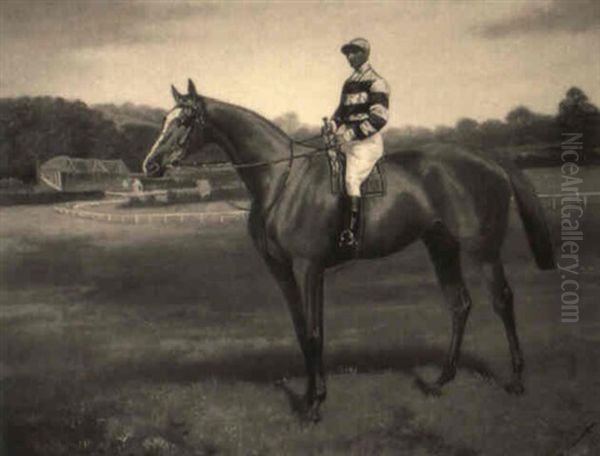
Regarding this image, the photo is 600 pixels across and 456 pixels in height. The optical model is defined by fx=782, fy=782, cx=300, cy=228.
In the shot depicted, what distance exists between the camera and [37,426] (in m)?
3.47

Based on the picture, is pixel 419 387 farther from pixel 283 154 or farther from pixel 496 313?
pixel 283 154

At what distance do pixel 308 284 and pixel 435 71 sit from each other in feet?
3.36

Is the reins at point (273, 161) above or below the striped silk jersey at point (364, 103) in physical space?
below

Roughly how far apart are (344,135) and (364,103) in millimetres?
153

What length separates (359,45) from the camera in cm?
314

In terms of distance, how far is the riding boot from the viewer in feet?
10.1

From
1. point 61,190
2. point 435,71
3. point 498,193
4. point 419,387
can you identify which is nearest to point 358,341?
point 419,387

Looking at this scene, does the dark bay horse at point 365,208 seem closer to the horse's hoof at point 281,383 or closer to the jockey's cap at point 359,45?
the horse's hoof at point 281,383

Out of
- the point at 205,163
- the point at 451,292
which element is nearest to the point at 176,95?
the point at 205,163

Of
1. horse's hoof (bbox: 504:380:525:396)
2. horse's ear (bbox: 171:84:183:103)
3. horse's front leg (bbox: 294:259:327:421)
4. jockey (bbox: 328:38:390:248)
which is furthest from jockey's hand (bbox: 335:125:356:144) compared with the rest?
horse's hoof (bbox: 504:380:525:396)

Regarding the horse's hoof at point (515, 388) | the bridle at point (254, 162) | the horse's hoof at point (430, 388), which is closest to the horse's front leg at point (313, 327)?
the bridle at point (254, 162)

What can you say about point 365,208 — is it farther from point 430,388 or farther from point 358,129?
point 430,388

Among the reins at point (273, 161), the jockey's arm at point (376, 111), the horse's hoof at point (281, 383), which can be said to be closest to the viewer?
the jockey's arm at point (376, 111)

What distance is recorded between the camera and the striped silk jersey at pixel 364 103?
9.91 ft
